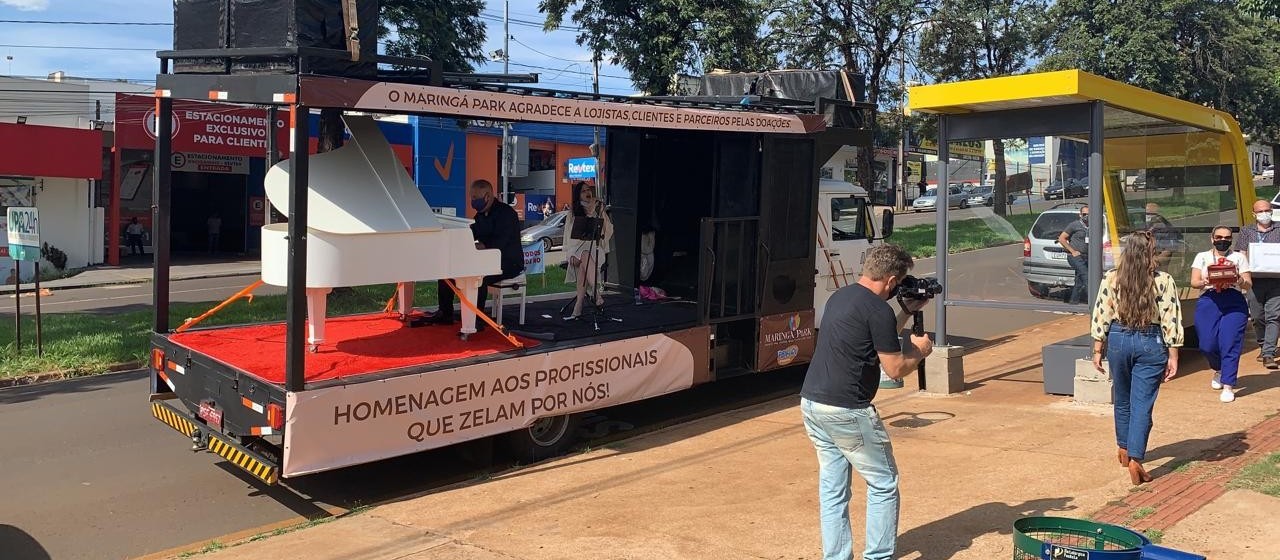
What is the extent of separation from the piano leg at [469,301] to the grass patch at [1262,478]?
5.46 metres

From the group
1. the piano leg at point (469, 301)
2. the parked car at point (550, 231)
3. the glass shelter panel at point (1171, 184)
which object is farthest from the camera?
the parked car at point (550, 231)

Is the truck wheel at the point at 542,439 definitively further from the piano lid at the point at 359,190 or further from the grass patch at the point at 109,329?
the grass patch at the point at 109,329

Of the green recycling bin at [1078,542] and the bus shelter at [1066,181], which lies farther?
the bus shelter at [1066,181]

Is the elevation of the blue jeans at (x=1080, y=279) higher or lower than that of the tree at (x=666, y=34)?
lower

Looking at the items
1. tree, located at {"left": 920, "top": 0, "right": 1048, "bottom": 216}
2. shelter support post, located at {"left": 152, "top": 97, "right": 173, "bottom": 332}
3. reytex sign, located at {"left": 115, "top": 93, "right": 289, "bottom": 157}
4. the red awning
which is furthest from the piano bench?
the red awning

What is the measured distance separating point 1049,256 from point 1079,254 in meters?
0.31

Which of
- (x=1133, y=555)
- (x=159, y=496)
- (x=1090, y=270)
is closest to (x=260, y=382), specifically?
(x=159, y=496)

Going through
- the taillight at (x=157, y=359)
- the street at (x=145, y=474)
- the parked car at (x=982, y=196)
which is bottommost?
the street at (x=145, y=474)

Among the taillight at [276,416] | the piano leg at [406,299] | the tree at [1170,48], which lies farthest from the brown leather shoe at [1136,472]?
the tree at [1170,48]

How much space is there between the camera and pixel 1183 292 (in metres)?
12.2

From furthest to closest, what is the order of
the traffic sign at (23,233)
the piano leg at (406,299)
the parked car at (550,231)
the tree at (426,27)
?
the parked car at (550,231) < the tree at (426,27) < the traffic sign at (23,233) < the piano leg at (406,299)

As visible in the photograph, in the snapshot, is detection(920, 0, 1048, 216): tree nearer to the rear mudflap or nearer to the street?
the street

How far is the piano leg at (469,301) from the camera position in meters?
8.20

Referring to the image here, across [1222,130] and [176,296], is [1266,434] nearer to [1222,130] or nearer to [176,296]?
[1222,130]
